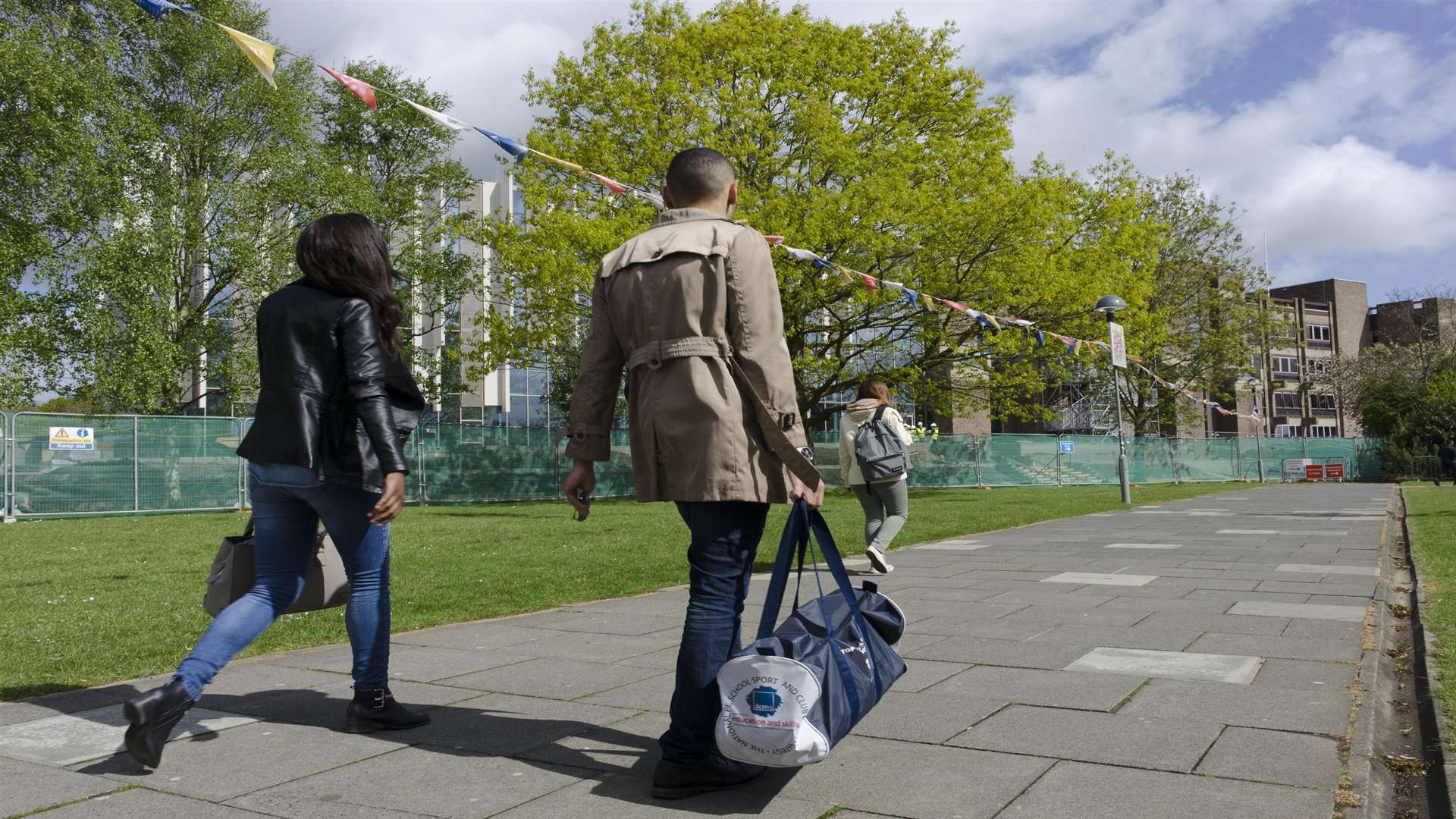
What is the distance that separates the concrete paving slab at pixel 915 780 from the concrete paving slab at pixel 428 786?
65cm

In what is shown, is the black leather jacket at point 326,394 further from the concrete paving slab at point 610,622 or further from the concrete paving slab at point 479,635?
the concrete paving slab at point 610,622

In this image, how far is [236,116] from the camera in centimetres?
2925

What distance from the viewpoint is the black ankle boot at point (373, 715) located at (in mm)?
3574

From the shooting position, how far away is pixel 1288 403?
256 feet

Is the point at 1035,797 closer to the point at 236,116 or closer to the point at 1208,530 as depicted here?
the point at 1208,530

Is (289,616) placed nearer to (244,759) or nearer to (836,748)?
(244,759)

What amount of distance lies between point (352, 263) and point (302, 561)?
983 mm

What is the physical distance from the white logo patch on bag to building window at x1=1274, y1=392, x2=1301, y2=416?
275 ft

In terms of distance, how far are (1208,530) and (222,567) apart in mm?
11892

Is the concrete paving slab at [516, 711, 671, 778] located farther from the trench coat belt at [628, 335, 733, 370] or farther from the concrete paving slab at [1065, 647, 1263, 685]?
the concrete paving slab at [1065, 647, 1263, 685]

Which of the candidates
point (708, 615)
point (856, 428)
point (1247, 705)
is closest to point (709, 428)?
point (708, 615)

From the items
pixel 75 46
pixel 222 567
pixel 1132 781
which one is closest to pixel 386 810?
pixel 222 567

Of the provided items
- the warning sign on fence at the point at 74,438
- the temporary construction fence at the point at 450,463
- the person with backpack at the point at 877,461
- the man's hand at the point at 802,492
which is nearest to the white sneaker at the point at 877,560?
the person with backpack at the point at 877,461

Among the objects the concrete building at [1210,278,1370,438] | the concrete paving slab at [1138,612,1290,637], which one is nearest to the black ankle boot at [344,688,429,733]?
the concrete paving slab at [1138,612,1290,637]
